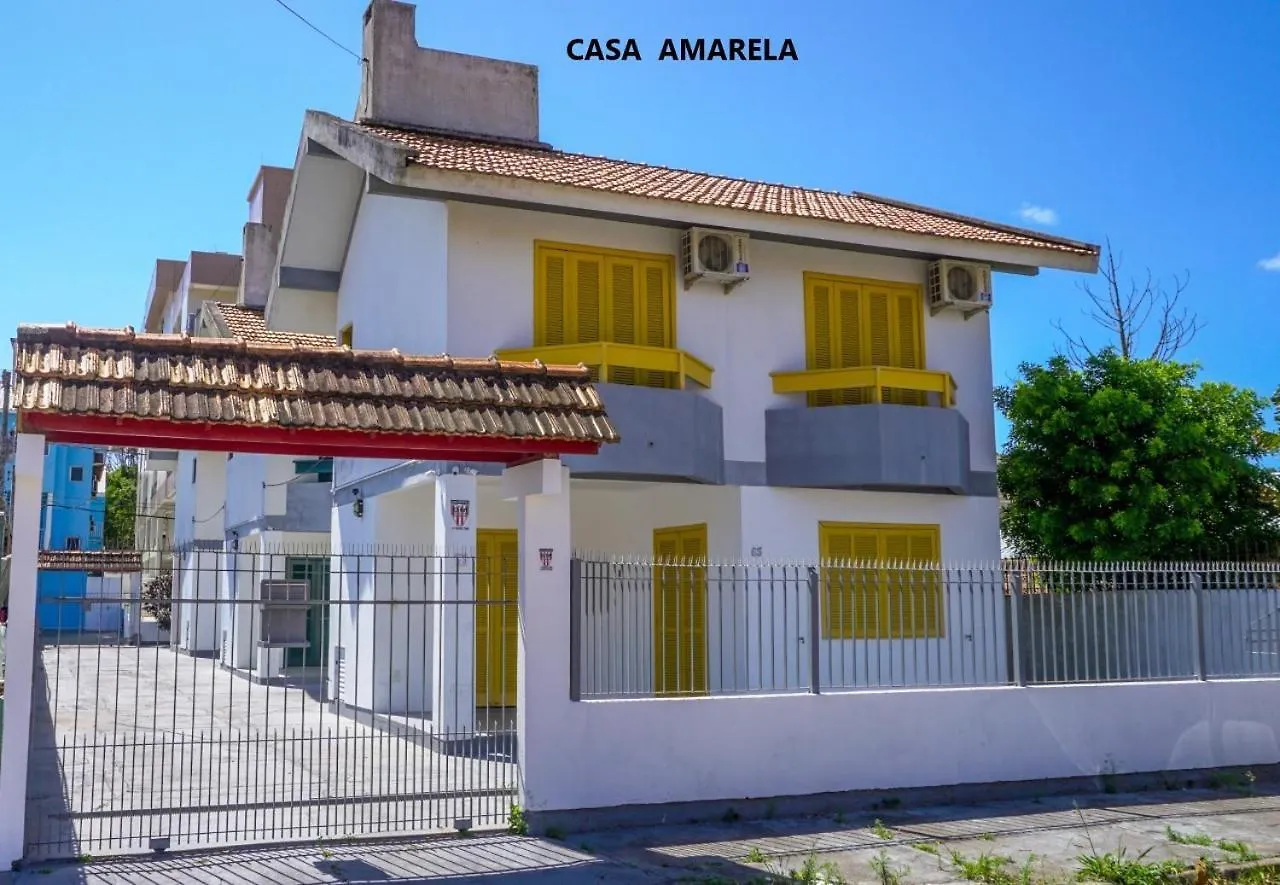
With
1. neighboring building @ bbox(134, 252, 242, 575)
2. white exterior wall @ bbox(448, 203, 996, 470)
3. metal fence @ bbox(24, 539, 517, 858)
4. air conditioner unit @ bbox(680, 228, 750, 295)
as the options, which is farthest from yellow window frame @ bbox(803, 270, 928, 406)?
neighboring building @ bbox(134, 252, 242, 575)

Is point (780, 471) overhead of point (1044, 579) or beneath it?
overhead

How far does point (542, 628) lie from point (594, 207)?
6006mm

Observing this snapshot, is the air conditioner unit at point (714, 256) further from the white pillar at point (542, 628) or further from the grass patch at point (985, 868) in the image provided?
the grass patch at point (985, 868)

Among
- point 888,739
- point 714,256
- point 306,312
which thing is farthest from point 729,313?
point 306,312

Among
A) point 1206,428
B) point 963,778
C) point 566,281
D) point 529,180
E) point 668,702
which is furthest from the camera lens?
point 1206,428

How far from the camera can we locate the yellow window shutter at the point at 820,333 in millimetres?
15641

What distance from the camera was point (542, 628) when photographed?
358 inches

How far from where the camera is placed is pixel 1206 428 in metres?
15.6

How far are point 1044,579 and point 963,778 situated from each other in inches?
82.2

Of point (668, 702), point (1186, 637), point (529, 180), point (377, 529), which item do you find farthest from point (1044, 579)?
point (377, 529)

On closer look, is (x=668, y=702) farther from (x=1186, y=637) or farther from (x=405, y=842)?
(x=1186, y=637)

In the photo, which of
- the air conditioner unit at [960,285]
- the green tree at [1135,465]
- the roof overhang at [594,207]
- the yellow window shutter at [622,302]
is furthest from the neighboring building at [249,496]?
the green tree at [1135,465]

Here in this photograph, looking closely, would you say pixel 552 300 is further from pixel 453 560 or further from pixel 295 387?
pixel 295 387

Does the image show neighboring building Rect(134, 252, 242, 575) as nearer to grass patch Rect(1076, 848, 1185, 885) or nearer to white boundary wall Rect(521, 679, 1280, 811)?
white boundary wall Rect(521, 679, 1280, 811)
